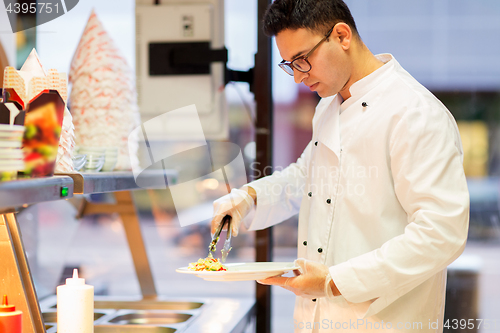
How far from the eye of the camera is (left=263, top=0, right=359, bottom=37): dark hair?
1252 millimetres

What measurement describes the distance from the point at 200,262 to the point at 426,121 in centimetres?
66

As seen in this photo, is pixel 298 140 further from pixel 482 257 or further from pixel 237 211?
pixel 482 257

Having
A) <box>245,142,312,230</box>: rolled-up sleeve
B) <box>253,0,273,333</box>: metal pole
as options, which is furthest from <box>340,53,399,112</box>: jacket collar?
<box>253,0,273,333</box>: metal pole

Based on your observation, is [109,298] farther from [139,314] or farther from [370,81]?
[370,81]

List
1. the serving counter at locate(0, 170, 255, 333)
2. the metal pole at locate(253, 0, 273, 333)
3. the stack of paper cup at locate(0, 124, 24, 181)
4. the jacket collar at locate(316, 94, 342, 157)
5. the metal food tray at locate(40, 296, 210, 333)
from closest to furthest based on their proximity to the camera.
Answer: the stack of paper cup at locate(0, 124, 24, 181)
the serving counter at locate(0, 170, 255, 333)
the jacket collar at locate(316, 94, 342, 157)
the metal food tray at locate(40, 296, 210, 333)
the metal pole at locate(253, 0, 273, 333)

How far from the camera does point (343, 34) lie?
1.28 metres

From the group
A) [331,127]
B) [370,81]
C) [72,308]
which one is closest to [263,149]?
[331,127]

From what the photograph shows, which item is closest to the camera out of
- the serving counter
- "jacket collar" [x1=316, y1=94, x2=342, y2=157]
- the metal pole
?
the serving counter

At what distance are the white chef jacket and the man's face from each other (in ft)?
0.23

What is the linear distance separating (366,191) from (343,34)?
416 millimetres

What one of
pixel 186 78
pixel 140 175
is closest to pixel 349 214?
pixel 140 175

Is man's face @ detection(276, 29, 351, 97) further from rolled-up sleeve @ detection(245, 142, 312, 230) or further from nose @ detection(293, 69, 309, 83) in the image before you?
rolled-up sleeve @ detection(245, 142, 312, 230)

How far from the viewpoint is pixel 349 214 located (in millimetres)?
1319

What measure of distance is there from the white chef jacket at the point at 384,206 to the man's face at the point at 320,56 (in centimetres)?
7
